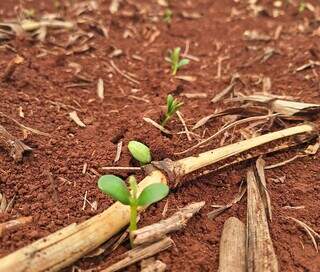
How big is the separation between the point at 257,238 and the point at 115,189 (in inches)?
21.4

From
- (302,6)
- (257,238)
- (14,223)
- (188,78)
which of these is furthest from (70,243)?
(302,6)

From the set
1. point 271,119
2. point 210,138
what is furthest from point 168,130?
point 271,119

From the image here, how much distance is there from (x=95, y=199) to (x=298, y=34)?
2142mm

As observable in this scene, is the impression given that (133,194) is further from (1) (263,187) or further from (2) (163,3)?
(2) (163,3)

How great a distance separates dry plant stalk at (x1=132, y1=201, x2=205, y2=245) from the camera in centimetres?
153

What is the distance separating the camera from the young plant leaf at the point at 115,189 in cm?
152

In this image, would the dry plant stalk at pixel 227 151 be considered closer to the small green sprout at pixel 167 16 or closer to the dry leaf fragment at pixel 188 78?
the dry leaf fragment at pixel 188 78

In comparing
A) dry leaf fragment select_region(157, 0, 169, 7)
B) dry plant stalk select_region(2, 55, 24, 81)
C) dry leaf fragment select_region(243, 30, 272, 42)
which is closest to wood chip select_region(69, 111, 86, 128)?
dry plant stalk select_region(2, 55, 24, 81)

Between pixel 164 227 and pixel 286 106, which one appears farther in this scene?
pixel 286 106

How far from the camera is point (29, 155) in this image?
73.9 inches

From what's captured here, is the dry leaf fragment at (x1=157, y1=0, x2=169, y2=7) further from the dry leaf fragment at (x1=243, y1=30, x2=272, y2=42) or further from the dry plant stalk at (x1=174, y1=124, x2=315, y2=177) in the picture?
the dry plant stalk at (x1=174, y1=124, x2=315, y2=177)

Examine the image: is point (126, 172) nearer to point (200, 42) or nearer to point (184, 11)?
point (200, 42)

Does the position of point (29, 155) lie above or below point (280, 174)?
above

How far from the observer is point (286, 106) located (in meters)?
2.21
